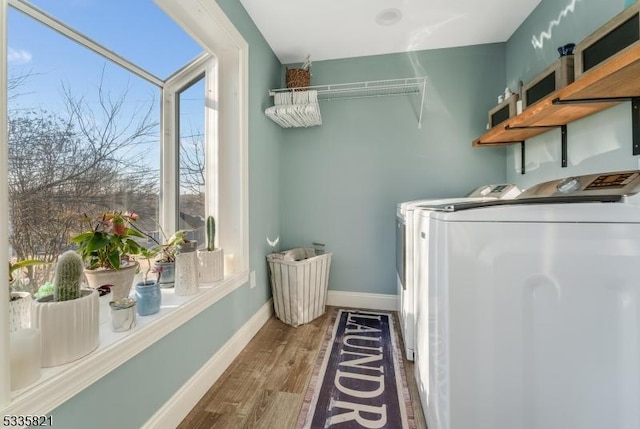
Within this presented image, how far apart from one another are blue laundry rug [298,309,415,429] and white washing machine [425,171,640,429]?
0.50m

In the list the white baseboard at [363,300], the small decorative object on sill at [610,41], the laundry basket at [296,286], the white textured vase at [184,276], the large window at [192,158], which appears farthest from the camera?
the white baseboard at [363,300]

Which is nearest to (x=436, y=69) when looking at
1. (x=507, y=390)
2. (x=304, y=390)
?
(x=507, y=390)

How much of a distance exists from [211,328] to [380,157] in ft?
6.30

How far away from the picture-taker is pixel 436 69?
2.42 m

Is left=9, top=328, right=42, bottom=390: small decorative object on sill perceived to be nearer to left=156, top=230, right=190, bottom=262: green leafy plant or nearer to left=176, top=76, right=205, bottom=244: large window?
left=156, top=230, right=190, bottom=262: green leafy plant

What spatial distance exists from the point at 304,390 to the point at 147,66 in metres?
Answer: 1.95

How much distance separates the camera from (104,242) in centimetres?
110

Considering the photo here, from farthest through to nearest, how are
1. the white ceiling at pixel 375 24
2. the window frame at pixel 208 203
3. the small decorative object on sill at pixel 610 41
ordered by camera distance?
the white ceiling at pixel 375 24 → the small decorative object on sill at pixel 610 41 → the window frame at pixel 208 203

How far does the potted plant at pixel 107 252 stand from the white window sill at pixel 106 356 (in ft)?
0.50

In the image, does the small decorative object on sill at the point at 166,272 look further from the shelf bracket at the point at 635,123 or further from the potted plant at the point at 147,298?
the shelf bracket at the point at 635,123

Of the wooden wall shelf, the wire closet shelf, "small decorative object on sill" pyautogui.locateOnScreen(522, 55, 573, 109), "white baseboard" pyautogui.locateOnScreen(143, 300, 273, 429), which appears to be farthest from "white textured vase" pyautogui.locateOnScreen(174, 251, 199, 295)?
"small decorative object on sill" pyautogui.locateOnScreen(522, 55, 573, 109)

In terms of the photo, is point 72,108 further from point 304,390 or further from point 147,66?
point 304,390

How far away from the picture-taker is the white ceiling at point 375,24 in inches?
74.0

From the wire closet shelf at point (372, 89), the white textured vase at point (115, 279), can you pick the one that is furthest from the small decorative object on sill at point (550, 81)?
the white textured vase at point (115, 279)
